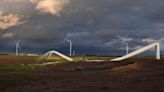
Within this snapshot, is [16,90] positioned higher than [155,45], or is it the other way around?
[155,45]

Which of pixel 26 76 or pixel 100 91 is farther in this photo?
pixel 26 76

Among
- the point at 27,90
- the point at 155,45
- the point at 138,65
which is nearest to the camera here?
the point at 27,90

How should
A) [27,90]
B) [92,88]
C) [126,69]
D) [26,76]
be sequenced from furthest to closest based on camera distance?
[126,69]
[26,76]
[27,90]
[92,88]

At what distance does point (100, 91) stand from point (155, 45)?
80.0 m

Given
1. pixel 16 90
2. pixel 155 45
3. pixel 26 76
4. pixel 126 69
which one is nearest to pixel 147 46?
pixel 155 45

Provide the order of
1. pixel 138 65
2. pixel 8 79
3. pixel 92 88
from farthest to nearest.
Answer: pixel 138 65
pixel 8 79
pixel 92 88

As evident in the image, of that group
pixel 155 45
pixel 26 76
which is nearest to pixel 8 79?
pixel 26 76

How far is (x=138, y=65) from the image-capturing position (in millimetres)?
70875

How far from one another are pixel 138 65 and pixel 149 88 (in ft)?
119

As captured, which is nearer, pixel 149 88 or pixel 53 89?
pixel 149 88

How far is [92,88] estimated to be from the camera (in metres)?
36.8

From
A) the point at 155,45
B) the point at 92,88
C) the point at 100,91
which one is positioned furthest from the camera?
the point at 155,45

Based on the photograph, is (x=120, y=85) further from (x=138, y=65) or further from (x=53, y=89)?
(x=138, y=65)

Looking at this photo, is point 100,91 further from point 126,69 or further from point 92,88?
point 126,69
